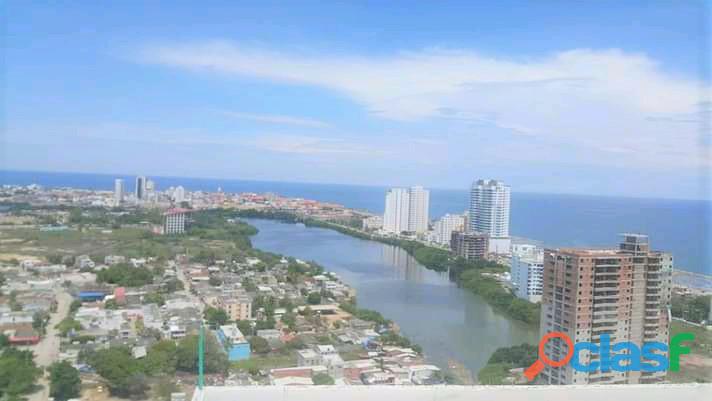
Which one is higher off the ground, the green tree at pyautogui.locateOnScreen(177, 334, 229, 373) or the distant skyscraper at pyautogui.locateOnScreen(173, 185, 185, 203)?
the distant skyscraper at pyautogui.locateOnScreen(173, 185, 185, 203)

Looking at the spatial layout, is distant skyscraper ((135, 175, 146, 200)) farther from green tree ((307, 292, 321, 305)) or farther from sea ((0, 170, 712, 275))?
green tree ((307, 292, 321, 305))

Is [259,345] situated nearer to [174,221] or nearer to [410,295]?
[174,221]

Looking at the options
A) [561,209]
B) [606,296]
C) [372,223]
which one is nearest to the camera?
[606,296]

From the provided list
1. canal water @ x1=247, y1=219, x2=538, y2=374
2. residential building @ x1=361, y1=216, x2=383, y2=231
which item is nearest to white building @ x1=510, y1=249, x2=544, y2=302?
canal water @ x1=247, y1=219, x2=538, y2=374

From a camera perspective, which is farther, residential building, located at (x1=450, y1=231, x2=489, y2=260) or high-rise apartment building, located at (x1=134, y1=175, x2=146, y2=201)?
residential building, located at (x1=450, y1=231, x2=489, y2=260)

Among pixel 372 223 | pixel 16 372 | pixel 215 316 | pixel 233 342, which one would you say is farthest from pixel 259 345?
pixel 372 223

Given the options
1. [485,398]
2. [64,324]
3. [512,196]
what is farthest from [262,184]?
[485,398]
